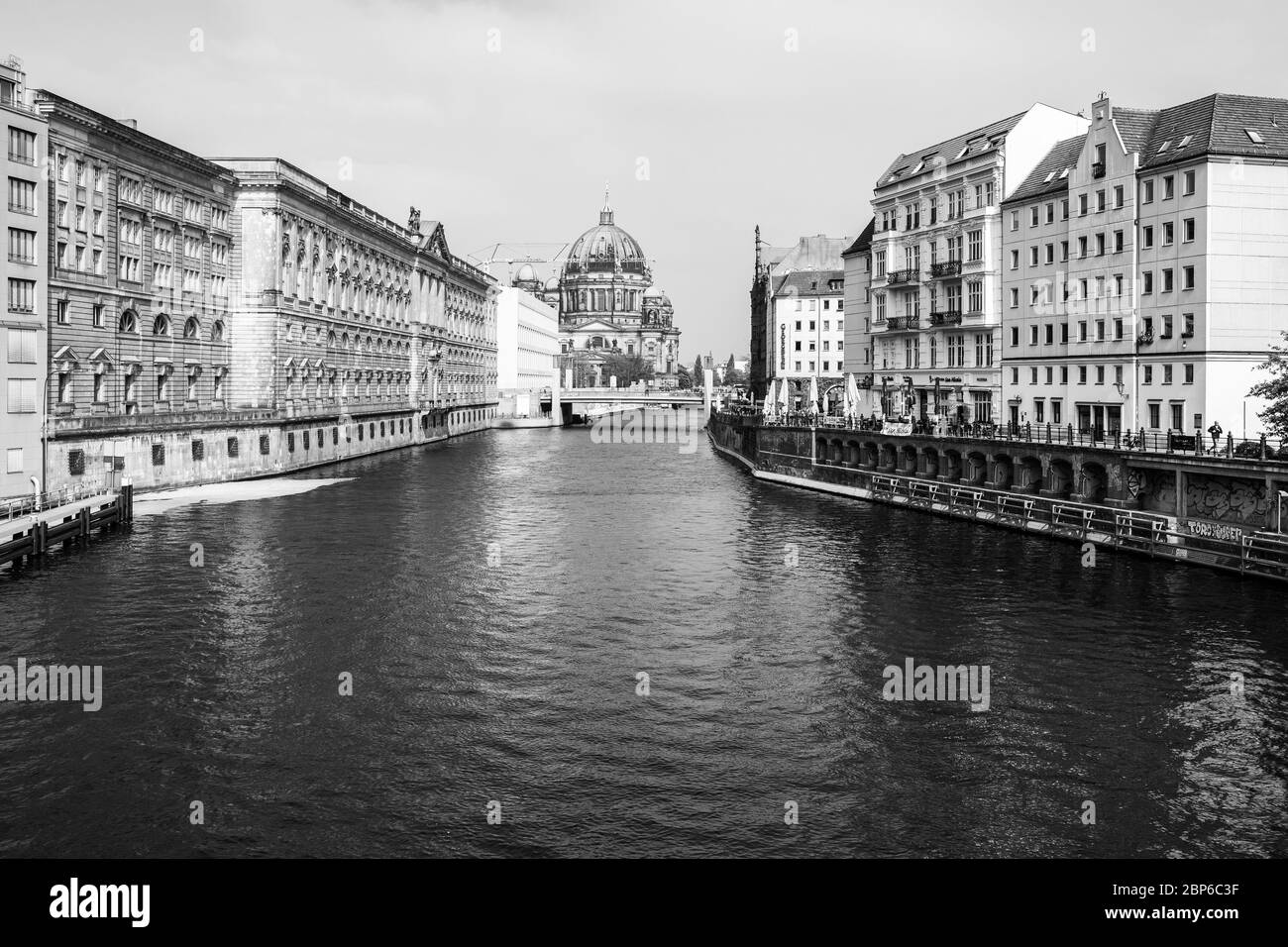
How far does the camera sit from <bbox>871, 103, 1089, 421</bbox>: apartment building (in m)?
76.7

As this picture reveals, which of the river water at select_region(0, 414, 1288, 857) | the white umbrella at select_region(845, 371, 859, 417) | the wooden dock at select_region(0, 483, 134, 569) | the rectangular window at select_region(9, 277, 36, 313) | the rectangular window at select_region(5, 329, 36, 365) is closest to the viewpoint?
the river water at select_region(0, 414, 1288, 857)

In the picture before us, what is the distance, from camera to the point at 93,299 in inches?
2501

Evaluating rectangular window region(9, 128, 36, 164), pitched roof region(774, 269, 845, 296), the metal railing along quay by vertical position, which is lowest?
the metal railing along quay

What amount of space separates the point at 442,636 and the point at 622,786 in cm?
1302

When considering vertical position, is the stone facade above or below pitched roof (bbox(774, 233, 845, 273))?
below

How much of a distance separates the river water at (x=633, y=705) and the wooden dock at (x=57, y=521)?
47.3 inches

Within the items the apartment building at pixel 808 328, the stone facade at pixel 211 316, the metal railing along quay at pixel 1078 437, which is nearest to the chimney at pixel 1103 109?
the metal railing along quay at pixel 1078 437

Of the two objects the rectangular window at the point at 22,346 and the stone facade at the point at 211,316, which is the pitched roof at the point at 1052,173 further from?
the rectangular window at the point at 22,346

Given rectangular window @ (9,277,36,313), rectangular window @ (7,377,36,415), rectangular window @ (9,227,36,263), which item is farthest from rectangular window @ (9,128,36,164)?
rectangular window @ (7,377,36,415)

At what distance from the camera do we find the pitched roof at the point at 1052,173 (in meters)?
70.3

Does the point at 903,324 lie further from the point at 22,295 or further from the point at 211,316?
the point at 22,295

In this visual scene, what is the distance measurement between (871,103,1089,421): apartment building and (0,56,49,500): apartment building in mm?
55471

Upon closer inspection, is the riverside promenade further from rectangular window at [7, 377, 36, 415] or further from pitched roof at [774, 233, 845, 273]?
pitched roof at [774, 233, 845, 273]

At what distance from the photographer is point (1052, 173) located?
7200 centimetres
